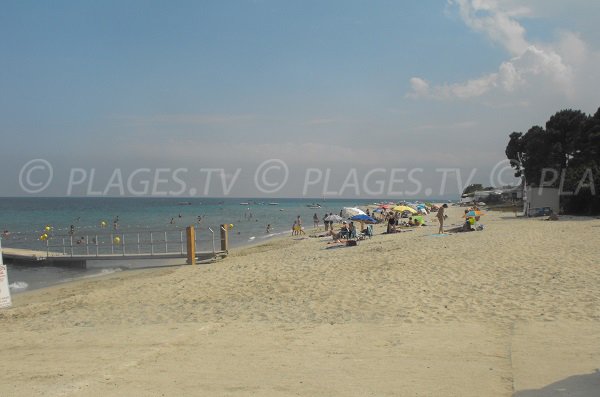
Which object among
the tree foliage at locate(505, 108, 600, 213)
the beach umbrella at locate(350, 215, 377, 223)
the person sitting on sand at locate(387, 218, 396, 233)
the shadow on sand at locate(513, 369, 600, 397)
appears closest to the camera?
the shadow on sand at locate(513, 369, 600, 397)

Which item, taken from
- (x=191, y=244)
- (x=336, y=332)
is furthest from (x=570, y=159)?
(x=336, y=332)

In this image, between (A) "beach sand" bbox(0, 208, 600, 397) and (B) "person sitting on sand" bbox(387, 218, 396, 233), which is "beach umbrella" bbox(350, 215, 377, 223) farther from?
(A) "beach sand" bbox(0, 208, 600, 397)

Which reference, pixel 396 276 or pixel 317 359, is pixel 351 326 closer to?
pixel 317 359

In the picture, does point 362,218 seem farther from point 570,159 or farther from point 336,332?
point 570,159

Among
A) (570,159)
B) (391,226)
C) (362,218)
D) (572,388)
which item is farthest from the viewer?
(570,159)

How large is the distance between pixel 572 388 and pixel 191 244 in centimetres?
1627

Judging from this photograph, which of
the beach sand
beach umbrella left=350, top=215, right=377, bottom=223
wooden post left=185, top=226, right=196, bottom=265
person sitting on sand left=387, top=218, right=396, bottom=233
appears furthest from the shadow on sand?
beach umbrella left=350, top=215, right=377, bottom=223

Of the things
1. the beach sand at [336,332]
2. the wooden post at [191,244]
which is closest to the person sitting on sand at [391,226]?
the wooden post at [191,244]

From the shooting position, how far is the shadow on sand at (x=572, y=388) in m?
4.18

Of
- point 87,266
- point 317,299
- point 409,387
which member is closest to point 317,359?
point 409,387

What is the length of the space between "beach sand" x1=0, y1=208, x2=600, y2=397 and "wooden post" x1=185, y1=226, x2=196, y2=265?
583 cm

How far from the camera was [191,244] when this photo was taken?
19.0m

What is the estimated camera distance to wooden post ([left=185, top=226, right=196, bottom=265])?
62.0ft

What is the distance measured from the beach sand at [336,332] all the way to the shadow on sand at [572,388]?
0.02 m
